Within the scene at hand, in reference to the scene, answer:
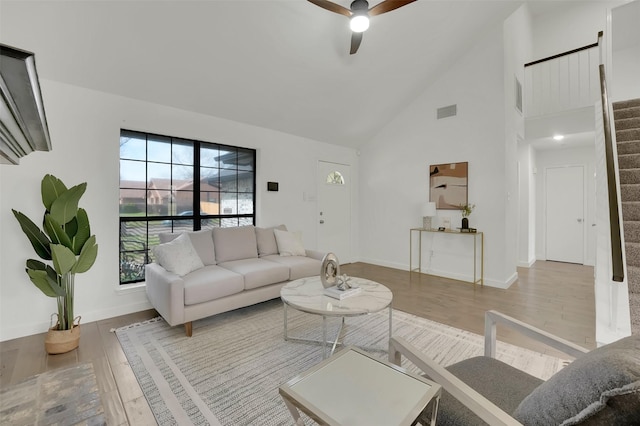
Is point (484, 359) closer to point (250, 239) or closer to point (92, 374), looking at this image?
point (92, 374)

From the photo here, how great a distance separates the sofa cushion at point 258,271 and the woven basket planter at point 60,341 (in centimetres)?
145

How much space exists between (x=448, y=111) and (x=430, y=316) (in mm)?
3512

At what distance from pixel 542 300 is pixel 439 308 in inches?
60.2

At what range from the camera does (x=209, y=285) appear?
9.07ft

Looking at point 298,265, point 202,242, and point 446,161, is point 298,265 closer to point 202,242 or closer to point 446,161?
point 202,242

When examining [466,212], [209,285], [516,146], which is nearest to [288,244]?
[209,285]

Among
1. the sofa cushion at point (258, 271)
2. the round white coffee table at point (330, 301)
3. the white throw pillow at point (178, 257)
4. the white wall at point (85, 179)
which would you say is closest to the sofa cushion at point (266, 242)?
the sofa cushion at point (258, 271)

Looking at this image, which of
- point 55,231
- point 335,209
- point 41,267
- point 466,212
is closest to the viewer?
point 55,231

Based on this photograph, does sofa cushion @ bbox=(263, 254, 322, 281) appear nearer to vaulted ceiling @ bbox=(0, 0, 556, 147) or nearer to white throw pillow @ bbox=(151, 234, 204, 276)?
white throw pillow @ bbox=(151, 234, 204, 276)

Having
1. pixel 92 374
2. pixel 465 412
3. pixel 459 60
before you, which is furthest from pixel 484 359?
pixel 459 60

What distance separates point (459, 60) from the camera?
4633mm

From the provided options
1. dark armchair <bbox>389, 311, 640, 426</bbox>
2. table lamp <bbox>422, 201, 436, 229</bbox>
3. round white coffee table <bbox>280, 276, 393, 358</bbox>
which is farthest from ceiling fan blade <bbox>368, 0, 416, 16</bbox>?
table lamp <bbox>422, 201, 436, 229</bbox>

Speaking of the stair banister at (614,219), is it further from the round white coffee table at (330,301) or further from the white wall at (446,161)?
the white wall at (446,161)

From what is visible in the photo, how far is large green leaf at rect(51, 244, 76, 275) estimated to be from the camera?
2.21 m
